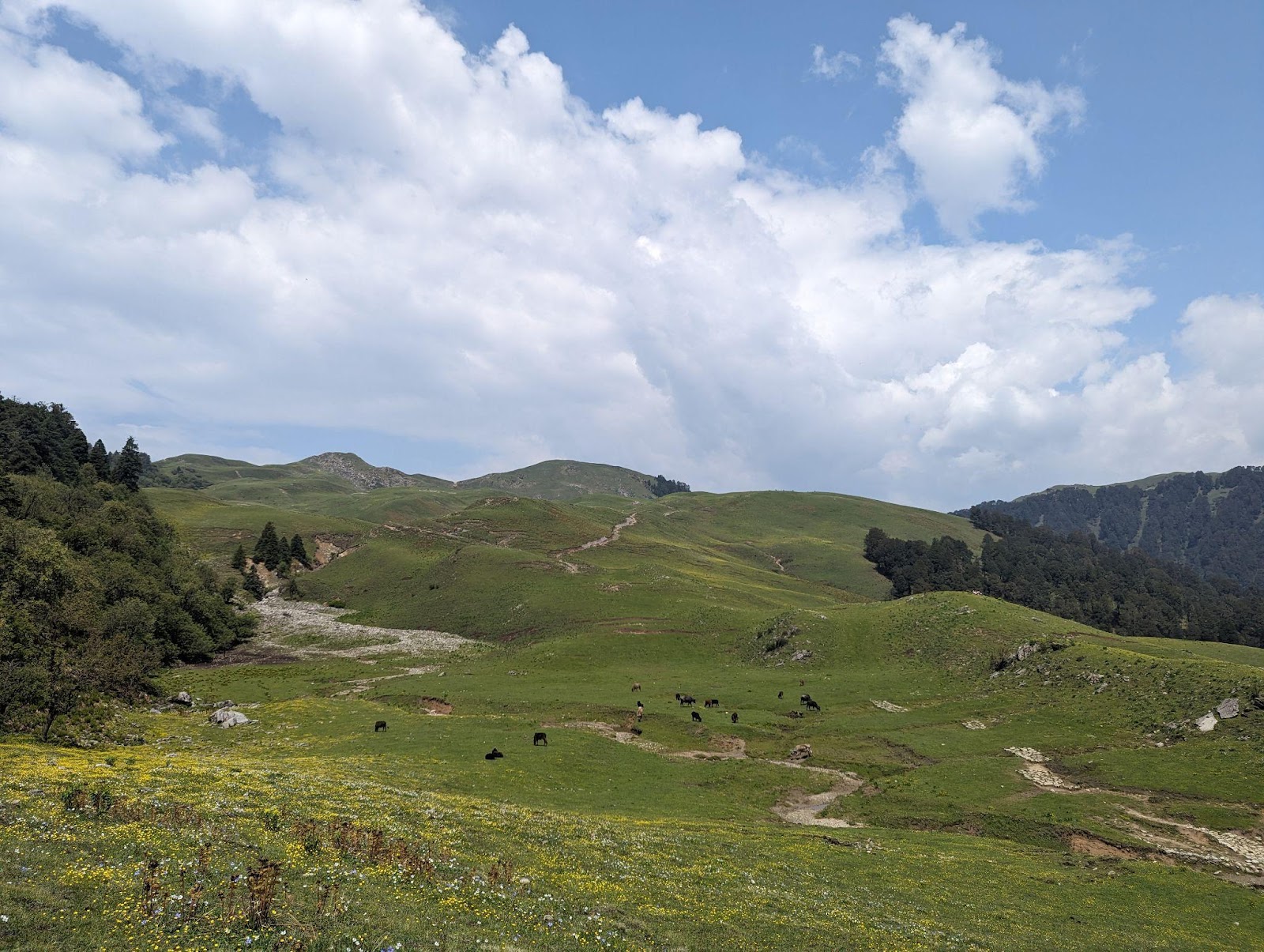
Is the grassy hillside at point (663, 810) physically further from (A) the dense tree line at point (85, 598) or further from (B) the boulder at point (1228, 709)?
(A) the dense tree line at point (85, 598)

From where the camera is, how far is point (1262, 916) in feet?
89.8

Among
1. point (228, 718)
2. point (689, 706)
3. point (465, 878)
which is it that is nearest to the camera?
point (465, 878)

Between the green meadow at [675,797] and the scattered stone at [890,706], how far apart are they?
13.5 inches

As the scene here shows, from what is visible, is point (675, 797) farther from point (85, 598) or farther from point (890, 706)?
point (85, 598)

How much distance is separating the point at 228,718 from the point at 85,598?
75.8 feet

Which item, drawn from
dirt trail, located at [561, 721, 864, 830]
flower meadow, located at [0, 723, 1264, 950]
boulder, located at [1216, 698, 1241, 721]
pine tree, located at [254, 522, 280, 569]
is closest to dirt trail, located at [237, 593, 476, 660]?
pine tree, located at [254, 522, 280, 569]

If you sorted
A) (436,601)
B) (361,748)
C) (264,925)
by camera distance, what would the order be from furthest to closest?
(436,601) → (361,748) → (264,925)

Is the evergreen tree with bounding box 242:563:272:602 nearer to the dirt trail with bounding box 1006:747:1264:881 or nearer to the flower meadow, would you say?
the flower meadow

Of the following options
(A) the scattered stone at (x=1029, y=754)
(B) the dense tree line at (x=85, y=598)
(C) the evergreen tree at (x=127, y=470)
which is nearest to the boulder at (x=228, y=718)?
(B) the dense tree line at (x=85, y=598)

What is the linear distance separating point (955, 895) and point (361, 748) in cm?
3857

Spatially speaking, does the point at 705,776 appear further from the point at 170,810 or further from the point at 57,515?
the point at 57,515

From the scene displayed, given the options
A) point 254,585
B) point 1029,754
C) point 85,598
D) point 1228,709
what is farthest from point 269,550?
point 1228,709

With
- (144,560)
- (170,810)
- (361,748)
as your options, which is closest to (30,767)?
(170,810)

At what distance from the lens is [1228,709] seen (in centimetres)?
4909
